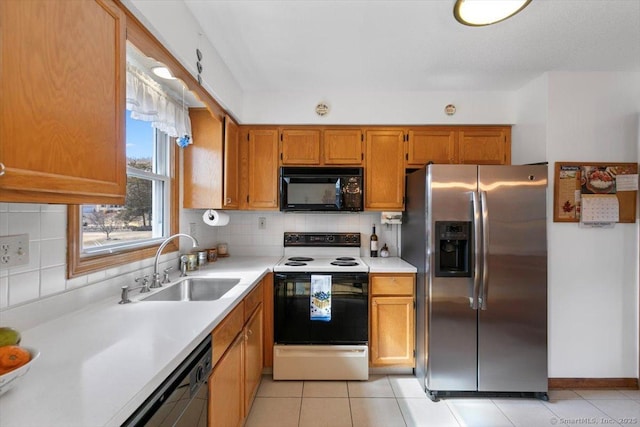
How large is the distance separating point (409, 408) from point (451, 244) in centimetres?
120

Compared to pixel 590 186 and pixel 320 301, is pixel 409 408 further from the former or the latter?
pixel 590 186

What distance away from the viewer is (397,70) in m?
2.19

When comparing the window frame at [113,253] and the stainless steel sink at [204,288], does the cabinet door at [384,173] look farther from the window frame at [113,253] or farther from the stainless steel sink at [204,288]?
the window frame at [113,253]

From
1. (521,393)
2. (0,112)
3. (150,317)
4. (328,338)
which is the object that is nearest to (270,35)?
(0,112)

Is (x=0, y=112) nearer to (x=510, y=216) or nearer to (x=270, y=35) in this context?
(x=270, y=35)

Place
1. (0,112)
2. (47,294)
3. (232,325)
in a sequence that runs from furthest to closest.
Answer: (232,325) < (47,294) < (0,112)

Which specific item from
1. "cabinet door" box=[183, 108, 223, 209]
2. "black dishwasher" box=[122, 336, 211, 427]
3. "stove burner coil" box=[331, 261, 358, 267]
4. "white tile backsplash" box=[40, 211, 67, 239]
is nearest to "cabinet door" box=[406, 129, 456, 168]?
"stove burner coil" box=[331, 261, 358, 267]

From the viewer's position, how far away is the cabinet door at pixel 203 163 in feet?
7.39

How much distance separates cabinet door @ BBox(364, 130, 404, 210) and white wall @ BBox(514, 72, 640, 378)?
1.16 metres

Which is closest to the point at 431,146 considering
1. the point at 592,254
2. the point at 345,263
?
the point at 345,263

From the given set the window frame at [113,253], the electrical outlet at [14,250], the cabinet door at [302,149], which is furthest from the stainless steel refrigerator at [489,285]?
the electrical outlet at [14,250]

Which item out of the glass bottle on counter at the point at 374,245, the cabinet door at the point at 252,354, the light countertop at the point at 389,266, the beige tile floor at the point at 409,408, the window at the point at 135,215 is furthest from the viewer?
the glass bottle on counter at the point at 374,245

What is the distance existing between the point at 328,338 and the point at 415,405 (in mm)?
757

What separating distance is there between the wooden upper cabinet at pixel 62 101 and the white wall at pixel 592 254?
2852 millimetres
